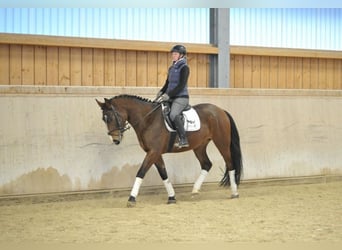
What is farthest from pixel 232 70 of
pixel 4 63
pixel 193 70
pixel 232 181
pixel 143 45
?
pixel 4 63

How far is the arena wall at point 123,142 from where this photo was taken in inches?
290

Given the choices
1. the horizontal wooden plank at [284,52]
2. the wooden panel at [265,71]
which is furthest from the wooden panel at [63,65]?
the wooden panel at [265,71]

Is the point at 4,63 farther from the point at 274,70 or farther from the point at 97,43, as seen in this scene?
the point at 274,70

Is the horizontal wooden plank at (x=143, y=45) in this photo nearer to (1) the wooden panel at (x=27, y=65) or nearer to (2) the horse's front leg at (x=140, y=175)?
(1) the wooden panel at (x=27, y=65)

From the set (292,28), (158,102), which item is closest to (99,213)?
(158,102)

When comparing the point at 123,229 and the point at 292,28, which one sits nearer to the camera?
the point at 123,229

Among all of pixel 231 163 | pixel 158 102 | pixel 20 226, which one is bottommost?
pixel 20 226

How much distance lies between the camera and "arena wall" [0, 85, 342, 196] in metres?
7.37

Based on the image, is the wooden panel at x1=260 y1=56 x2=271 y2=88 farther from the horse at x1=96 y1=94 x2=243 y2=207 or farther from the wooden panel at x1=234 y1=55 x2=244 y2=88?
the horse at x1=96 y1=94 x2=243 y2=207

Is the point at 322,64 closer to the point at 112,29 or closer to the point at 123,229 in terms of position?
the point at 112,29

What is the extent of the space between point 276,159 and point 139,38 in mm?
3020

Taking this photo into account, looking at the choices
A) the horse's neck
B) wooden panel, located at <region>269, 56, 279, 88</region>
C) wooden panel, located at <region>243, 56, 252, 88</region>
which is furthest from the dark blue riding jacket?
wooden panel, located at <region>269, 56, 279, 88</region>

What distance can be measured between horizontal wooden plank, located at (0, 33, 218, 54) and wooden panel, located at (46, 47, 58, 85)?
0.50ft

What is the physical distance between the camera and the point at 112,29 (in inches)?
355
